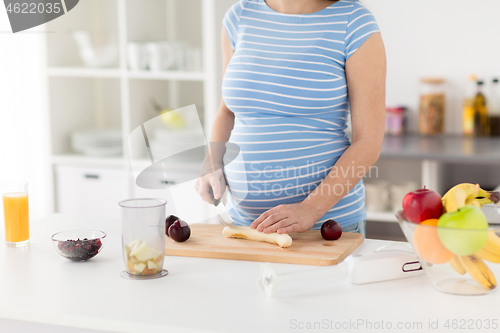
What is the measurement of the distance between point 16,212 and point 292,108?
662 mm

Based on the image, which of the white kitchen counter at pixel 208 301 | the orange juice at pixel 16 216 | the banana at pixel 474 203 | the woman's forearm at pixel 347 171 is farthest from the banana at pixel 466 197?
the orange juice at pixel 16 216

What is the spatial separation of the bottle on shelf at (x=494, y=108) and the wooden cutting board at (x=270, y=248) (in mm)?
1633

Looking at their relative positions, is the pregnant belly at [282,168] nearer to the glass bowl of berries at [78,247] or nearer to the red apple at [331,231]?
the red apple at [331,231]

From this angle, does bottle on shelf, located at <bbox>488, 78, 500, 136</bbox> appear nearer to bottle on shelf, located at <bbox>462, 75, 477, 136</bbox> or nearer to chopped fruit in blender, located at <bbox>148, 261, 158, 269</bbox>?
bottle on shelf, located at <bbox>462, 75, 477, 136</bbox>

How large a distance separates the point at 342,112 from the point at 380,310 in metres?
0.64

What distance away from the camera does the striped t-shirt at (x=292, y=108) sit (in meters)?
1.27

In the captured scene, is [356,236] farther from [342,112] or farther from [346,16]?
[346,16]

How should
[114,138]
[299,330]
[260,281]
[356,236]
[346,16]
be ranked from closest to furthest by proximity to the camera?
1. [299,330]
2. [260,281]
3. [356,236]
4. [346,16]
5. [114,138]

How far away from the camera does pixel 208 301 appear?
33.1 inches

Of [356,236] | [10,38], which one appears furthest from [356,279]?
[10,38]

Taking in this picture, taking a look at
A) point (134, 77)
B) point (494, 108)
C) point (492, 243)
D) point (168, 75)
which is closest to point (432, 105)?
point (494, 108)

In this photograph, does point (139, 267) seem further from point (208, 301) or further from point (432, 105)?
point (432, 105)

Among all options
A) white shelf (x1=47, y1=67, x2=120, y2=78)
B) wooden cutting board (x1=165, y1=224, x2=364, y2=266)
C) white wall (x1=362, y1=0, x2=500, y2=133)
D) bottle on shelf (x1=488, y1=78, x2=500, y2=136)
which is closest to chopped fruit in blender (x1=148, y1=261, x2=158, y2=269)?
wooden cutting board (x1=165, y1=224, x2=364, y2=266)

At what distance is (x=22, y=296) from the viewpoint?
886 millimetres
